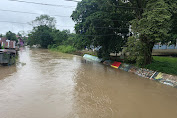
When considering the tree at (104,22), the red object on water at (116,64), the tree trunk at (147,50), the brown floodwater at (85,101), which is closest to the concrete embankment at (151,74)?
the red object on water at (116,64)

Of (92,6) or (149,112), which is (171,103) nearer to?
(149,112)

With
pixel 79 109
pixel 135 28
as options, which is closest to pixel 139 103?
pixel 79 109

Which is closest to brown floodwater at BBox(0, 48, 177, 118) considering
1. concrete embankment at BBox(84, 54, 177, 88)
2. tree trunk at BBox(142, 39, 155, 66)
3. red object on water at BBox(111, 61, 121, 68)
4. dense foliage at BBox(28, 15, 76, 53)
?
concrete embankment at BBox(84, 54, 177, 88)

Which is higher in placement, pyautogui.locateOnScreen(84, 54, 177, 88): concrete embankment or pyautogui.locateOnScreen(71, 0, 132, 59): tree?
pyautogui.locateOnScreen(71, 0, 132, 59): tree

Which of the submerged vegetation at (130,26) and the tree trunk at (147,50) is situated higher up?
the submerged vegetation at (130,26)

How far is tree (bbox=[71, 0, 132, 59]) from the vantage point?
1622cm

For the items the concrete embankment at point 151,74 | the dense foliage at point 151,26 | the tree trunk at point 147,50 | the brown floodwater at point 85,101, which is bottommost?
the brown floodwater at point 85,101

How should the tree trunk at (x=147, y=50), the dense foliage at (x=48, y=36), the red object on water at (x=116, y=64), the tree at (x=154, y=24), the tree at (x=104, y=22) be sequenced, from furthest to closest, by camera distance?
the dense foliage at (x=48, y=36) → the red object on water at (x=116, y=64) → the tree at (x=104, y=22) → the tree trunk at (x=147, y=50) → the tree at (x=154, y=24)

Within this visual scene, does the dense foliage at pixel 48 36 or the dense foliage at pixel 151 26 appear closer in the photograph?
the dense foliage at pixel 151 26

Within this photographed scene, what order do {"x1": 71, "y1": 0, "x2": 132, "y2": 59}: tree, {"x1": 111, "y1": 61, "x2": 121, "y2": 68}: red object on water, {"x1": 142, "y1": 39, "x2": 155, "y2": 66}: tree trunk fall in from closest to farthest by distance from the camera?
1. {"x1": 142, "y1": 39, "x2": 155, "y2": 66}: tree trunk
2. {"x1": 71, "y1": 0, "x2": 132, "y2": 59}: tree
3. {"x1": 111, "y1": 61, "x2": 121, "y2": 68}: red object on water

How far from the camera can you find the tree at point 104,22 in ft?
53.2

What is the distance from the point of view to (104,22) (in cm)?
1622

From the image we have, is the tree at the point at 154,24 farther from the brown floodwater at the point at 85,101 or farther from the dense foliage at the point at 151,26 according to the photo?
the brown floodwater at the point at 85,101

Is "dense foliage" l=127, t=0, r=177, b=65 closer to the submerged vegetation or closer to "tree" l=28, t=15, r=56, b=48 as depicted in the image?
the submerged vegetation
